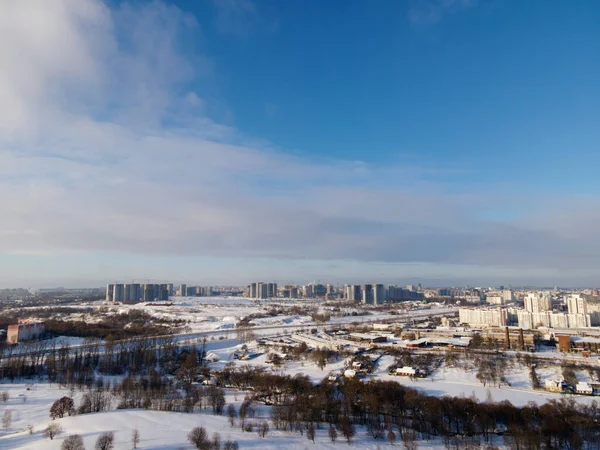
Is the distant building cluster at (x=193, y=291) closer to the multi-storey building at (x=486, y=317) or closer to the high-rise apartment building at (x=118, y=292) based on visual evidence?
Result: the high-rise apartment building at (x=118, y=292)

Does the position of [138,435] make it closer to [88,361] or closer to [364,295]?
[88,361]

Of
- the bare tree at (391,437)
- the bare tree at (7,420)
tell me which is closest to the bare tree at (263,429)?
the bare tree at (391,437)

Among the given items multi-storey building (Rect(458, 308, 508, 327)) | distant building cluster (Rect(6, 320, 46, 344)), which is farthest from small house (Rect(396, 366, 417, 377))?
distant building cluster (Rect(6, 320, 46, 344))

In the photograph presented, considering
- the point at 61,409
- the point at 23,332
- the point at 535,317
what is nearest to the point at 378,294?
the point at 535,317

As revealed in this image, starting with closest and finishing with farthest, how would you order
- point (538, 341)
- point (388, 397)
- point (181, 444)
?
point (181, 444), point (388, 397), point (538, 341)

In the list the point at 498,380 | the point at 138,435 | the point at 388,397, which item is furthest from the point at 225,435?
the point at 498,380

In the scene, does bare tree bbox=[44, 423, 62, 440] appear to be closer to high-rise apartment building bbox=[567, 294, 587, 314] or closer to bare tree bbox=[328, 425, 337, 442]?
bare tree bbox=[328, 425, 337, 442]

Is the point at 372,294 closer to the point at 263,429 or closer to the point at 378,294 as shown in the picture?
the point at 378,294
